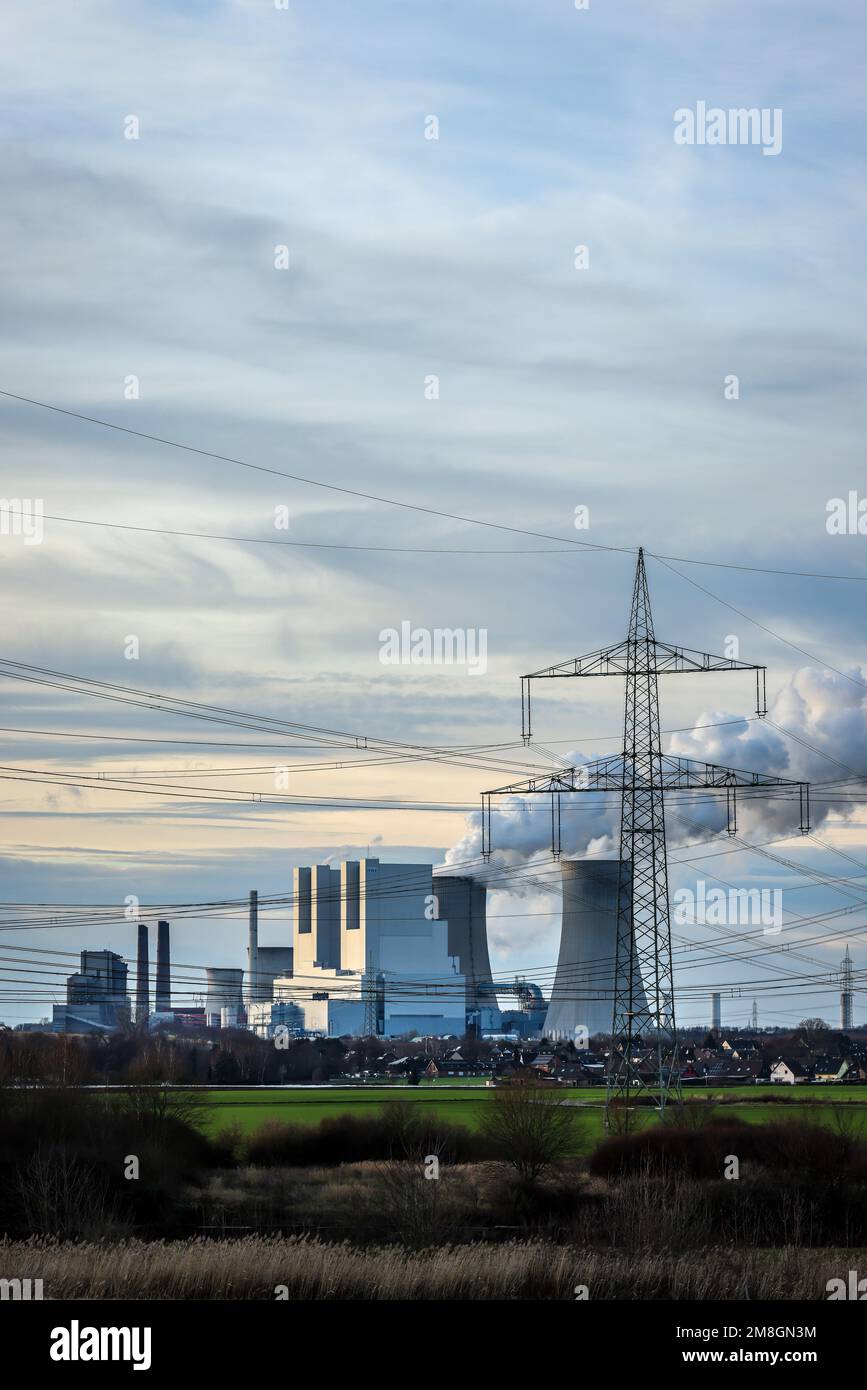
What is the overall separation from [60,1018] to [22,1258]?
132508mm

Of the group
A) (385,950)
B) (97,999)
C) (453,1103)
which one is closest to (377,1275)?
(453,1103)

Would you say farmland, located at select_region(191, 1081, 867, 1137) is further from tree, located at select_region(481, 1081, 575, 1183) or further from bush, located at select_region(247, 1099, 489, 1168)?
tree, located at select_region(481, 1081, 575, 1183)

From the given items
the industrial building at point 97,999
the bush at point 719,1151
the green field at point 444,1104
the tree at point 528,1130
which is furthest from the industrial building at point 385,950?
the bush at point 719,1151

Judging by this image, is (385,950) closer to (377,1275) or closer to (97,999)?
(97,999)

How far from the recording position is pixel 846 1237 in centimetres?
3581

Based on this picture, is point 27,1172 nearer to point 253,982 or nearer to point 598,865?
point 598,865

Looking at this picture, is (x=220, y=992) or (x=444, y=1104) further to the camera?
(x=220, y=992)

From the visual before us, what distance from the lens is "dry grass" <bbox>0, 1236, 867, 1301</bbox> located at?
1917cm

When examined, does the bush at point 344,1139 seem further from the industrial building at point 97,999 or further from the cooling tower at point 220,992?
the cooling tower at point 220,992

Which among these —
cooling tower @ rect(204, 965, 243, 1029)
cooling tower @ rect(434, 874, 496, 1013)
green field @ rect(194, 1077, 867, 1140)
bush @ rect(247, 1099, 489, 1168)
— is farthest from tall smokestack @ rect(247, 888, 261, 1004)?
bush @ rect(247, 1099, 489, 1168)

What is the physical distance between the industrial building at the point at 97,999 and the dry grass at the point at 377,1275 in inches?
3887

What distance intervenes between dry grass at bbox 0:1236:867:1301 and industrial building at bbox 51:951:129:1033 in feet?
324

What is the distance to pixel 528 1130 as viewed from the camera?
4106 cm

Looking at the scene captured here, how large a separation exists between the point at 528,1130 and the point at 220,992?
4679 inches
